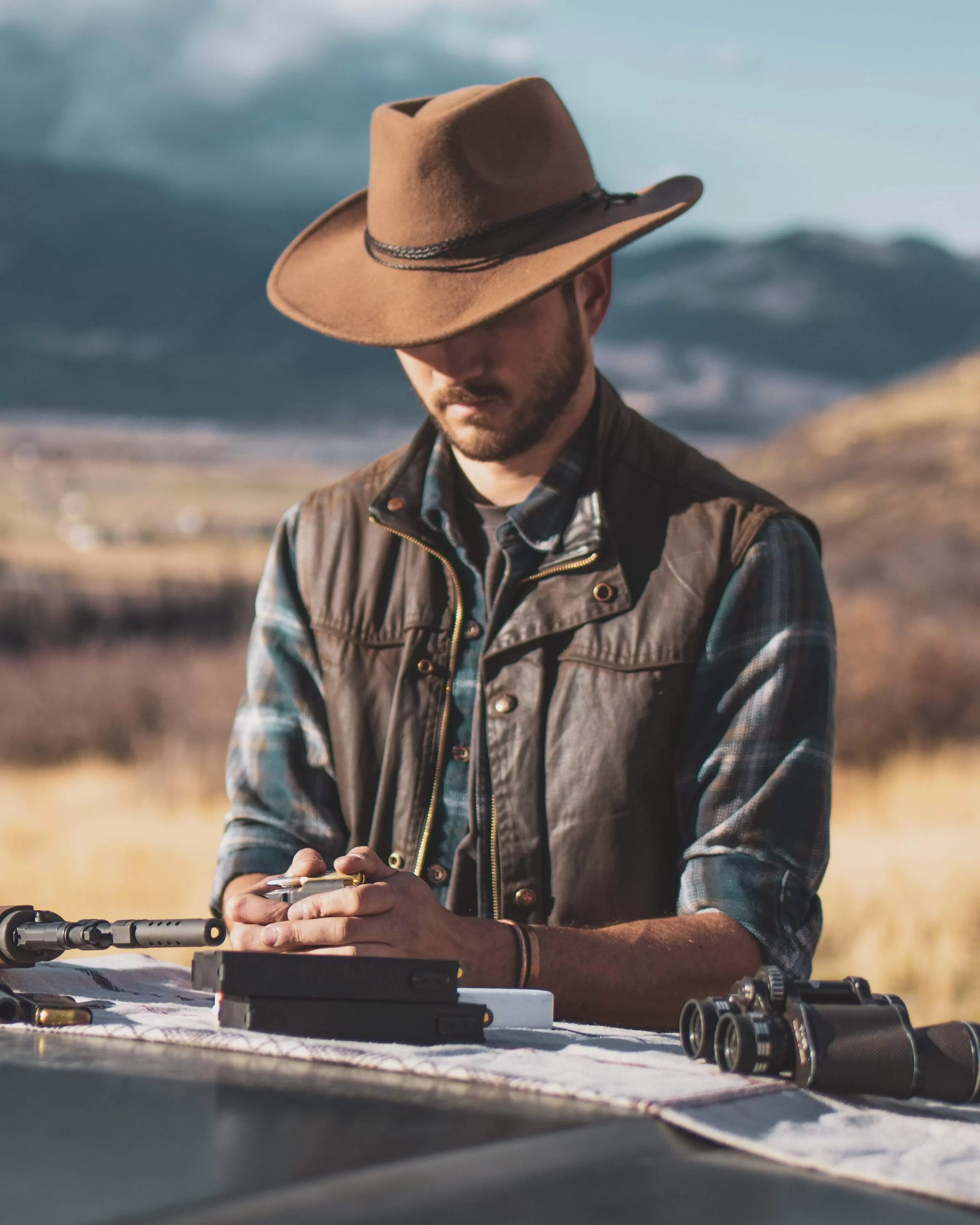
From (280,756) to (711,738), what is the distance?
2.62 feet

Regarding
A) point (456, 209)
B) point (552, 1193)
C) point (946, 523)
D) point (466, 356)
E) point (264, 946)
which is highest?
point (946, 523)

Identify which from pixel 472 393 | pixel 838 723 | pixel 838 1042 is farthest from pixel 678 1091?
pixel 838 723

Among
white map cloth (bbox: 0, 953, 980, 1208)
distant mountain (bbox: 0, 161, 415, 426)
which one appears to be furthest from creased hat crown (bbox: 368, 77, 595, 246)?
distant mountain (bbox: 0, 161, 415, 426)

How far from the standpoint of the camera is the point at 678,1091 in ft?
4.78

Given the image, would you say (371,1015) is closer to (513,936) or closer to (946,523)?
(513,936)

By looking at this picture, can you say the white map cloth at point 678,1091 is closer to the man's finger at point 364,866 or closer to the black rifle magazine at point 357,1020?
the black rifle magazine at point 357,1020

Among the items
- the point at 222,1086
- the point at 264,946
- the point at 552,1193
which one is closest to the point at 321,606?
the point at 264,946

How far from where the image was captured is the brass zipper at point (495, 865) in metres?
2.82

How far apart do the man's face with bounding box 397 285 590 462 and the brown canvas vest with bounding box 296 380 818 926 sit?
0.13 m

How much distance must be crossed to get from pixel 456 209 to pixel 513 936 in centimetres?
130

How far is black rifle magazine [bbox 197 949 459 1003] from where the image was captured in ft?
5.66

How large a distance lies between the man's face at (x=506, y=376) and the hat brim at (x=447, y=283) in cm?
5

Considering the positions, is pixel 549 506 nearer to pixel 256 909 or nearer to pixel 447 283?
pixel 447 283

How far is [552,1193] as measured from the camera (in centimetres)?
117
